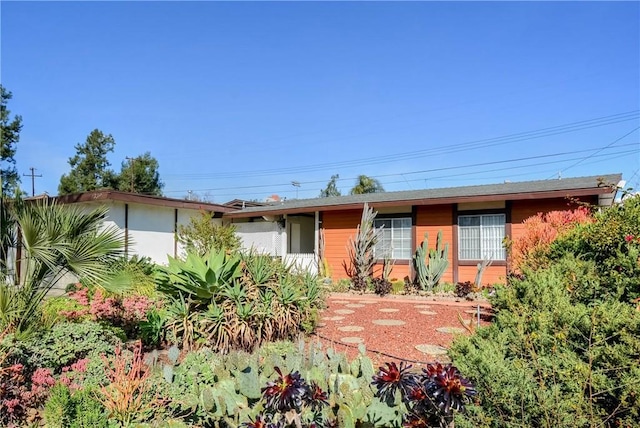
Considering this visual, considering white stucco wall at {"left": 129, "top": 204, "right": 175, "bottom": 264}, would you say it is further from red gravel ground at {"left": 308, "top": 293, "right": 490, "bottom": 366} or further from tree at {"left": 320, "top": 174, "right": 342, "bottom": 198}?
tree at {"left": 320, "top": 174, "right": 342, "bottom": 198}

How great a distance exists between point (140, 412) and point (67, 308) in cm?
391

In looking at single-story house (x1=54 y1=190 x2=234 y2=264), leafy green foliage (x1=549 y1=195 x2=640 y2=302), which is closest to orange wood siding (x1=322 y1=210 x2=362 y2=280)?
single-story house (x1=54 y1=190 x2=234 y2=264)

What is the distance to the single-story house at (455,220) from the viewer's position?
11531mm

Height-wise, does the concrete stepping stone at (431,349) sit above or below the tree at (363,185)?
below

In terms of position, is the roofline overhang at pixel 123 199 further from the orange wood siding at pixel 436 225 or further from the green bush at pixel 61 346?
the green bush at pixel 61 346

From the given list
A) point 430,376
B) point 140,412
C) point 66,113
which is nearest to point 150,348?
point 140,412

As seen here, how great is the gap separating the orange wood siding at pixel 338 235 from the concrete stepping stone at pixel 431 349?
903 cm

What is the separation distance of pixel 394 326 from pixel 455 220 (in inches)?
268

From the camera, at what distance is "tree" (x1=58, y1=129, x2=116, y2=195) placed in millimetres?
31828

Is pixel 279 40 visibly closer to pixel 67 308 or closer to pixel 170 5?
pixel 170 5

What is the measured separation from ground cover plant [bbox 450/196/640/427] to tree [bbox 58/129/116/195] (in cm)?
3381

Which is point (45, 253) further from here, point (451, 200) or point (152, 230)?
point (152, 230)

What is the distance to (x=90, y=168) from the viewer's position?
3247 cm

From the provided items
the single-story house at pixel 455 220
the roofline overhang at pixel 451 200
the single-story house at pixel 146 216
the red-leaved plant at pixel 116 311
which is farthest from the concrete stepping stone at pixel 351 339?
the single-story house at pixel 146 216
